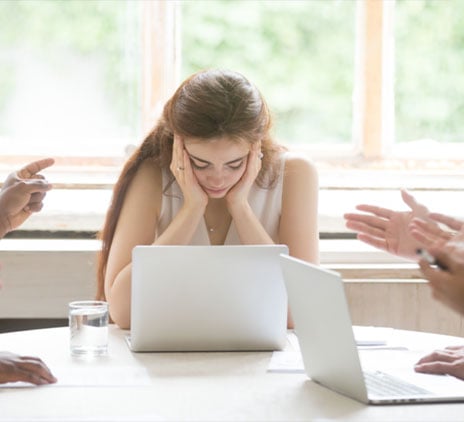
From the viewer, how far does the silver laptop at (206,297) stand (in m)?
1.99

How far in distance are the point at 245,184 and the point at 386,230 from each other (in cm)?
42

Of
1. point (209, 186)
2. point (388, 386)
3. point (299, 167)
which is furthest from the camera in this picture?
point (299, 167)

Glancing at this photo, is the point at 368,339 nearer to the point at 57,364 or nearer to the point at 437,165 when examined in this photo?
the point at 57,364

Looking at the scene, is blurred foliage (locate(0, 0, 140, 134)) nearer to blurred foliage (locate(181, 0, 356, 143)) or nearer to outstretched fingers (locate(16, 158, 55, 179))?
blurred foliage (locate(181, 0, 356, 143))

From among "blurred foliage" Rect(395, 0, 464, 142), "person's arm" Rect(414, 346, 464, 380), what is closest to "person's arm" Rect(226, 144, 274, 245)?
"person's arm" Rect(414, 346, 464, 380)

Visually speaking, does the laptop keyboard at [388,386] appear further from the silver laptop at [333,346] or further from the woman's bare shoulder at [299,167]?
the woman's bare shoulder at [299,167]

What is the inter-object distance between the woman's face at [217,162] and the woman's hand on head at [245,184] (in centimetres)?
3

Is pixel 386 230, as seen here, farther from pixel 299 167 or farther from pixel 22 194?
pixel 22 194

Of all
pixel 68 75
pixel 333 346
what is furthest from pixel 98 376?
pixel 68 75

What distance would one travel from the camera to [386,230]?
7.86ft

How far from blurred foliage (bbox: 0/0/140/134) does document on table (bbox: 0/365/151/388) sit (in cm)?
154

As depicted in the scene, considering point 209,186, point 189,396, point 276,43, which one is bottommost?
point 189,396

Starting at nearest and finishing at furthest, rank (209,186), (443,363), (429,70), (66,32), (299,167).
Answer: (443,363) → (209,186) → (299,167) → (66,32) → (429,70)

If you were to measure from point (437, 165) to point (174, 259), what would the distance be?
1601mm
